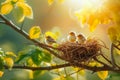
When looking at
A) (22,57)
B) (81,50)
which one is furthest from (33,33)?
(81,50)

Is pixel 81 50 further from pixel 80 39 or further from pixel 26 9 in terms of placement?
pixel 26 9

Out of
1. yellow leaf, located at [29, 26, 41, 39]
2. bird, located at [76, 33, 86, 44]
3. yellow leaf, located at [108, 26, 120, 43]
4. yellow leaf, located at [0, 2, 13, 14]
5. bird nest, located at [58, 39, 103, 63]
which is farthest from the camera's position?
bird, located at [76, 33, 86, 44]

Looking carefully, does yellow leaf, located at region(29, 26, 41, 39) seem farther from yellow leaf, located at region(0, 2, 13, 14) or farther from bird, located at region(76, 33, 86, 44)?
bird, located at region(76, 33, 86, 44)

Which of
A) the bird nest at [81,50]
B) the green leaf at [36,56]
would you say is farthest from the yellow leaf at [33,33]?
the bird nest at [81,50]

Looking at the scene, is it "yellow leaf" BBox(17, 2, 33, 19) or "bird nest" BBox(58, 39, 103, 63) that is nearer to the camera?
"yellow leaf" BBox(17, 2, 33, 19)

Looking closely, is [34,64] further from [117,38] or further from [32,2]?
[32,2]

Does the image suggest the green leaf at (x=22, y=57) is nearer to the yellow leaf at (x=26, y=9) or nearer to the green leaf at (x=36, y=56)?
the green leaf at (x=36, y=56)

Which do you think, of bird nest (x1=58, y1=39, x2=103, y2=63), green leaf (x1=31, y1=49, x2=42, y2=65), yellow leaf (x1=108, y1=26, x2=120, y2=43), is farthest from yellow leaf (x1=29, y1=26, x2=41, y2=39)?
yellow leaf (x1=108, y1=26, x2=120, y2=43)

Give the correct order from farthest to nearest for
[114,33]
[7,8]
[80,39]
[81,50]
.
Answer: [80,39] < [81,50] < [7,8] < [114,33]
